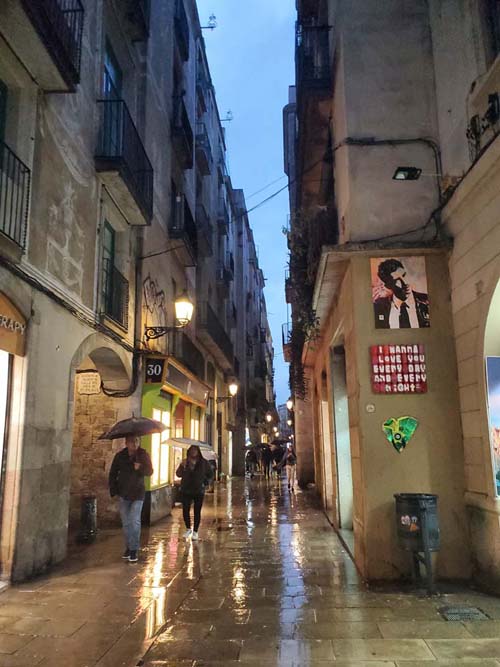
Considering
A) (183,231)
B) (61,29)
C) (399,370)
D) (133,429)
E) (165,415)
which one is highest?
(183,231)

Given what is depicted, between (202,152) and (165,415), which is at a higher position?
(202,152)

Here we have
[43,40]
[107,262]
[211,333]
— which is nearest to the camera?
[43,40]

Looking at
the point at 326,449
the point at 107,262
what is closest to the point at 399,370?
the point at 107,262

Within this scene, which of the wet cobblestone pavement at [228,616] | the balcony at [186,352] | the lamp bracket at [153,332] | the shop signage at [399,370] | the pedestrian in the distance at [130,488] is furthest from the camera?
the balcony at [186,352]

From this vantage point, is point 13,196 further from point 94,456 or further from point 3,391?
point 94,456

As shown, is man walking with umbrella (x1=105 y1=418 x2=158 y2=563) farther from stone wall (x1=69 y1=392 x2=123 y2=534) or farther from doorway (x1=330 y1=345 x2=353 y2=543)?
doorway (x1=330 y1=345 x2=353 y2=543)

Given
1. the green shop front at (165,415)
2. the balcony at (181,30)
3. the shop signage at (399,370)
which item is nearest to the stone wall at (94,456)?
the green shop front at (165,415)

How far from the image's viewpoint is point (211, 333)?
20.8 m

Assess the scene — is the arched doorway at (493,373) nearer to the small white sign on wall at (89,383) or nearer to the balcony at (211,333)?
the small white sign on wall at (89,383)

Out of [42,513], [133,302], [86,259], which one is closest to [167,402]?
[133,302]

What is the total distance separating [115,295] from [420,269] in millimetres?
6325

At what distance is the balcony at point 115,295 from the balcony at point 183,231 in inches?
154

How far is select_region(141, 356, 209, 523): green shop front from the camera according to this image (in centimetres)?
1240

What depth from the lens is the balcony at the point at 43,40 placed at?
6.67 meters
